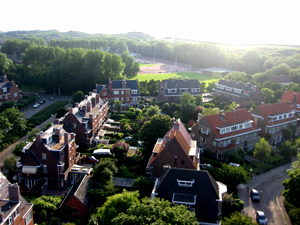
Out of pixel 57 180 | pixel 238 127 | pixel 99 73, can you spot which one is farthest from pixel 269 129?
pixel 99 73

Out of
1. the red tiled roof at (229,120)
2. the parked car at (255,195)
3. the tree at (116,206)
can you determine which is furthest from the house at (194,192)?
the red tiled roof at (229,120)

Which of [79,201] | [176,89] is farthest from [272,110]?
[79,201]

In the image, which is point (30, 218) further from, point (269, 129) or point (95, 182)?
point (269, 129)

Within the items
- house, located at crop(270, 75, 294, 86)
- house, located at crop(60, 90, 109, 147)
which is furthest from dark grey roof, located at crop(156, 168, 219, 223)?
house, located at crop(270, 75, 294, 86)

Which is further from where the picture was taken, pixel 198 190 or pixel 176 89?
pixel 176 89

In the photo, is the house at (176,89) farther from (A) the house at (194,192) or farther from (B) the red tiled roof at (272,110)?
(A) the house at (194,192)

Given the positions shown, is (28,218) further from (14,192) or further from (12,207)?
(14,192)
